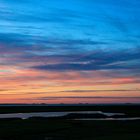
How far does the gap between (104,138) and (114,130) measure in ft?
24.1

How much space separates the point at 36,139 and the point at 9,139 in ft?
7.98

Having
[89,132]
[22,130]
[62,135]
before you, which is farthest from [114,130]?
[22,130]

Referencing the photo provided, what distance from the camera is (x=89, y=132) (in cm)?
3675

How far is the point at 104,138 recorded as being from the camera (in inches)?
1241

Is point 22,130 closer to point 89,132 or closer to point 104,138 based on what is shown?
point 89,132

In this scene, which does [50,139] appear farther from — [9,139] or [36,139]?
[9,139]

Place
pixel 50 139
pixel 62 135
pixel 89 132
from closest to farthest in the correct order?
pixel 50 139
pixel 62 135
pixel 89 132

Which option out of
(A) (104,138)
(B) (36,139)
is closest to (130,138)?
(A) (104,138)

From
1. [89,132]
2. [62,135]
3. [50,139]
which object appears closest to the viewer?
[50,139]

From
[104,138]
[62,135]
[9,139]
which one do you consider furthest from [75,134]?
[9,139]

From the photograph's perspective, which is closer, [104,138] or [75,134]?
[104,138]

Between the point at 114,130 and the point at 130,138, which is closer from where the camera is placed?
the point at 130,138

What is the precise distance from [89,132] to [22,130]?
721cm

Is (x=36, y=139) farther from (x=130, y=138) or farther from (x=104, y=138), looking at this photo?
(x=130, y=138)
